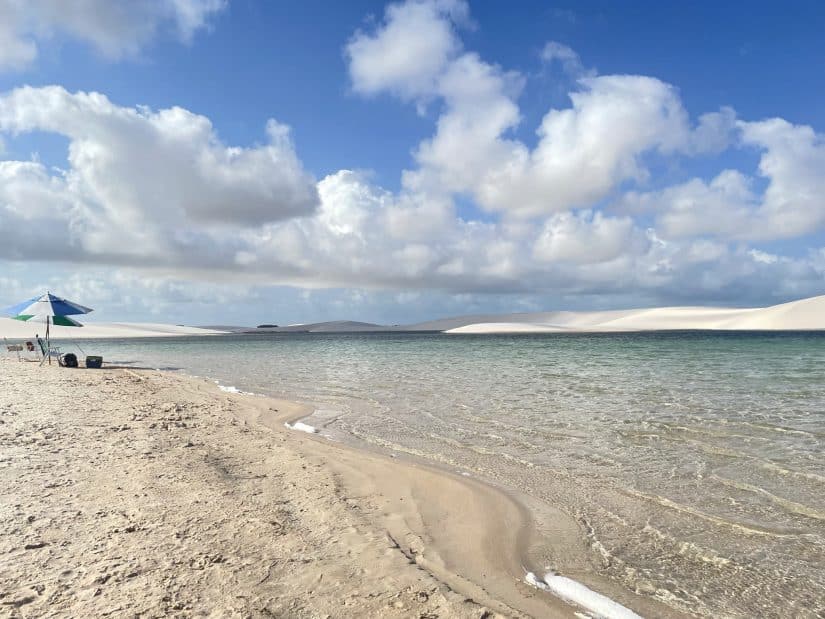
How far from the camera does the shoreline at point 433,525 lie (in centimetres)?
361

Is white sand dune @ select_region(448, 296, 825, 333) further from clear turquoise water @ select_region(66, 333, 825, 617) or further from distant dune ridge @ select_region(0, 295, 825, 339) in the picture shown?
clear turquoise water @ select_region(66, 333, 825, 617)

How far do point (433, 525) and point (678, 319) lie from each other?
171546 millimetres

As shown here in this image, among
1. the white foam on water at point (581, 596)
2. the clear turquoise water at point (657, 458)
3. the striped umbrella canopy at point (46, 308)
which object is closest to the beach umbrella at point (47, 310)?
the striped umbrella canopy at point (46, 308)

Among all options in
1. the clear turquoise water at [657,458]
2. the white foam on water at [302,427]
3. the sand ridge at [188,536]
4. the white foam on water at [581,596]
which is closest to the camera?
the sand ridge at [188,536]

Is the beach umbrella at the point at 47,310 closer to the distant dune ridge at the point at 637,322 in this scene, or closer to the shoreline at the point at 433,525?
the shoreline at the point at 433,525

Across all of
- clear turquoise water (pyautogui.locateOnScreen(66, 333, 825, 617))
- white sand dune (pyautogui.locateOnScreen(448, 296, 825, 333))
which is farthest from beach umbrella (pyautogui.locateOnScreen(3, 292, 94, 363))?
white sand dune (pyautogui.locateOnScreen(448, 296, 825, 333))

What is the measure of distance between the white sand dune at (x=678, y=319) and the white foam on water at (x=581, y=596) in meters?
127

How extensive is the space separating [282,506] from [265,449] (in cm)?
291

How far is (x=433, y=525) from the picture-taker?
16.7 ft

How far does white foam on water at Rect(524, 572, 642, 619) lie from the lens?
3.52m

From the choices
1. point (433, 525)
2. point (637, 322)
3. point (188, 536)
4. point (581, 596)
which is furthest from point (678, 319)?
point (188, 536)

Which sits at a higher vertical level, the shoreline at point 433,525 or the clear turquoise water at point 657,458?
the shoreline at point 433,525

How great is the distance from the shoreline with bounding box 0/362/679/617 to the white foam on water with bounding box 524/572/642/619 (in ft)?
0.28

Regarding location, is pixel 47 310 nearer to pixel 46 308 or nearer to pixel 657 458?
pixel 46 308
